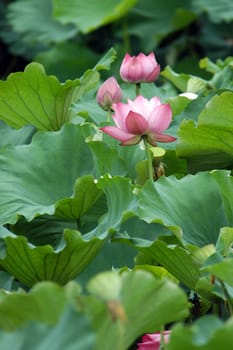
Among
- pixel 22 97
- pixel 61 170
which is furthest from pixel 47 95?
pixel 61 170

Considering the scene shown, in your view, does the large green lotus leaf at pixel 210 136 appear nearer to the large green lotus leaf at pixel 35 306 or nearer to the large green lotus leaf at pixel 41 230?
the large green lotus leaf at pixel 41 230

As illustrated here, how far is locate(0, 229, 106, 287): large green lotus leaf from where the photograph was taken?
113 centimetres

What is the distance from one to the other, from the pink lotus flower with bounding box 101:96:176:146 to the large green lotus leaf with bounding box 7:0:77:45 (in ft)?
9.30

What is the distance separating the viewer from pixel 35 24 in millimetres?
4113

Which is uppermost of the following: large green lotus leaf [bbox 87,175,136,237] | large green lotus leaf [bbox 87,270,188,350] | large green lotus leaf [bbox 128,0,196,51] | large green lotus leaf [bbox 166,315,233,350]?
large green lotus leaf [bbox 87,270,188,350]

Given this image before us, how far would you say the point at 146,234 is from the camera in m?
1.30

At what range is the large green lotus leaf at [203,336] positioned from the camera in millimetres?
791

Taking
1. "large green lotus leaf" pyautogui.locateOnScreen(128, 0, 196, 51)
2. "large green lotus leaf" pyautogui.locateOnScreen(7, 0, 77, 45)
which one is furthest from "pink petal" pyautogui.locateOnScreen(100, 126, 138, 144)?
"large green lotus leaf" pyautogui.locateOnScreen(7, 0, 77, 45)

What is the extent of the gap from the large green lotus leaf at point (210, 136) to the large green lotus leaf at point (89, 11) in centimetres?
226

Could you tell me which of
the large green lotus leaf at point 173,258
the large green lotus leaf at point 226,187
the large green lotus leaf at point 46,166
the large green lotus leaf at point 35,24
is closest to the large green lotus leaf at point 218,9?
the large green lotus leaf at point 35,24

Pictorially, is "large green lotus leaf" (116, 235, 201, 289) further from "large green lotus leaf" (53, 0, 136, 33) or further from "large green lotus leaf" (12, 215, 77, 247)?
"large green lotus leaf" (53, 0, 136, 33)

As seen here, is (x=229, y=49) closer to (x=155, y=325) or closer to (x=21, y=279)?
(x=21, y=279)

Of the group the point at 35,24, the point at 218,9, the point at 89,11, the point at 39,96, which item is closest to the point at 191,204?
the point at 39,96

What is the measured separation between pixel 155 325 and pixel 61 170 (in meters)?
0.52
